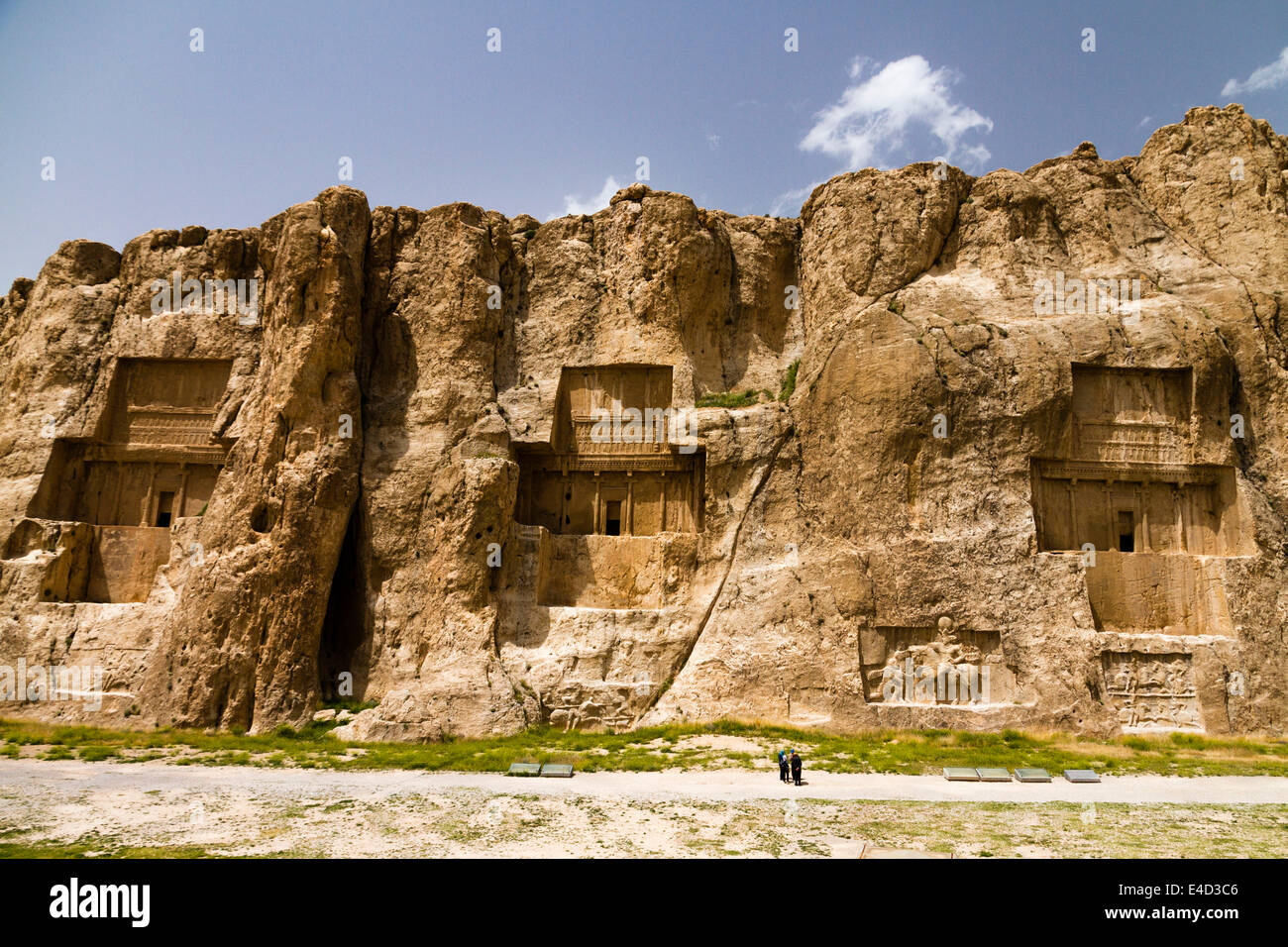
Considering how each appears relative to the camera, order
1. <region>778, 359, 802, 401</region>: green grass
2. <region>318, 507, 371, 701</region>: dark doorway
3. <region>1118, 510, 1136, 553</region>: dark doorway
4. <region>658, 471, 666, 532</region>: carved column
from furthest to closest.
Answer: <region>778, 359, 802, 401</region>: green grass < <region>658, 471, 666, 532</region>: carved column < <region>1118, 510, 1136, 553</region>: dark doorway < <region>318, 507, 371, 701</region>: dark doorway

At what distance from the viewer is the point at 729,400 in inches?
919

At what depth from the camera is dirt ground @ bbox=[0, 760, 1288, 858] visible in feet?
32.2

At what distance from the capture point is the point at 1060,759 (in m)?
16.1

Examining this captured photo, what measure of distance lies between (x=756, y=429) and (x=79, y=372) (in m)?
19.7

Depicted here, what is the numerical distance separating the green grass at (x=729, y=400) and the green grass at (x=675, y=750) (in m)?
8.56

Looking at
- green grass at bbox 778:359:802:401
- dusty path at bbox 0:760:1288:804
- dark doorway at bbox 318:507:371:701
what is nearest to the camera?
dusty path at bbox 0:760:1288:804

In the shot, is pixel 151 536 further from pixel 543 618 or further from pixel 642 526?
pixel 642 526

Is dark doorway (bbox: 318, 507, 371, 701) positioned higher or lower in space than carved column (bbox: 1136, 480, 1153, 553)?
lower

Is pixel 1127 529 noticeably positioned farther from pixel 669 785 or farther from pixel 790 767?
pixel 669 785

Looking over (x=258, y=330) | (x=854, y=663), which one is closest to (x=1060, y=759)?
(x=854, y=663)

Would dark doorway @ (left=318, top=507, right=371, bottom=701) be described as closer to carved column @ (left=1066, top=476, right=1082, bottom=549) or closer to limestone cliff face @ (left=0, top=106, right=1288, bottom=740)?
limestone cliff face @ (left=0, top=106, right=1288, bottom=740)

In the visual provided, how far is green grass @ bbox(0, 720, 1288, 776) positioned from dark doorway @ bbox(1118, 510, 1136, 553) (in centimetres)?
500

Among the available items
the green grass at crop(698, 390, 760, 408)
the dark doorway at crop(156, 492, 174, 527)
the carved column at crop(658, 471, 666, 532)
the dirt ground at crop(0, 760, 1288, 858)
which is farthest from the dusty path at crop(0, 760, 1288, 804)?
the green grass at crop(698, 390, 760, 408)

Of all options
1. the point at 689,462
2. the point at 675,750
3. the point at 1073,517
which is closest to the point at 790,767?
the point at 675,750
